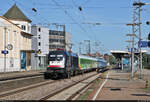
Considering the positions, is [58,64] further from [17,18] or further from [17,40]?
[17,18]

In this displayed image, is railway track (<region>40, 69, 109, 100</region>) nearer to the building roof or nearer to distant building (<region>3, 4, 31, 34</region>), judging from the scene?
distant building (<region>3, 4, 31, 34</region>)

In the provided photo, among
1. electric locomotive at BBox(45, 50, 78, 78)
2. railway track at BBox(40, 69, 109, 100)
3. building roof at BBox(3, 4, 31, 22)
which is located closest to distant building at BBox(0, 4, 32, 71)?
building roof at BBox(3, 4, 31, 22)

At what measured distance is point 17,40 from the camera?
54.5m

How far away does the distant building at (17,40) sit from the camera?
1928 inches

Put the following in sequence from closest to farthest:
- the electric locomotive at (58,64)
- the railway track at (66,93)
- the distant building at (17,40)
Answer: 1. the railway track at (66,93)
2. the electric locomotive at (58,64)
3. the distant building at (17,40)

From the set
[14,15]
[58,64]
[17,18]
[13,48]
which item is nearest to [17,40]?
[13,48]

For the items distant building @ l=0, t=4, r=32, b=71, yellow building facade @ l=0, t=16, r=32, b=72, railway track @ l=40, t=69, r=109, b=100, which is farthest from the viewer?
distant building @ l=0, t=4, r=32, b=71

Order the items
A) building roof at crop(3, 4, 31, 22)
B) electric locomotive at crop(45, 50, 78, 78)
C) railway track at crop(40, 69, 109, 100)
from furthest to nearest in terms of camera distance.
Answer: building roof at crop(3, 4, 31, 22), electric locomotive at crop(45, 50, 78, 78), railway track at crop(40, 69, 109, 100)

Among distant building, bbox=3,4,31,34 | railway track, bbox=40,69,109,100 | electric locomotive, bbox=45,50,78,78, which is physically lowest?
railway track, bbox=40,69,109,100

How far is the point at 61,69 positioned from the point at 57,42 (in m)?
85.1

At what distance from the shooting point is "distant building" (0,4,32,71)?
4897cm

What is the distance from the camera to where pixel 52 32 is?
112 meters

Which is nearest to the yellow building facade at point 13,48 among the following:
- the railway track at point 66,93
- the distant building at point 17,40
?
the distant building at point 17,40

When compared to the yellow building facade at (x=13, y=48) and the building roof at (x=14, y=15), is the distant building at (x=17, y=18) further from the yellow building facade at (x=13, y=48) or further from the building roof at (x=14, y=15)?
the yellow building facade at (x=13, y=48)
